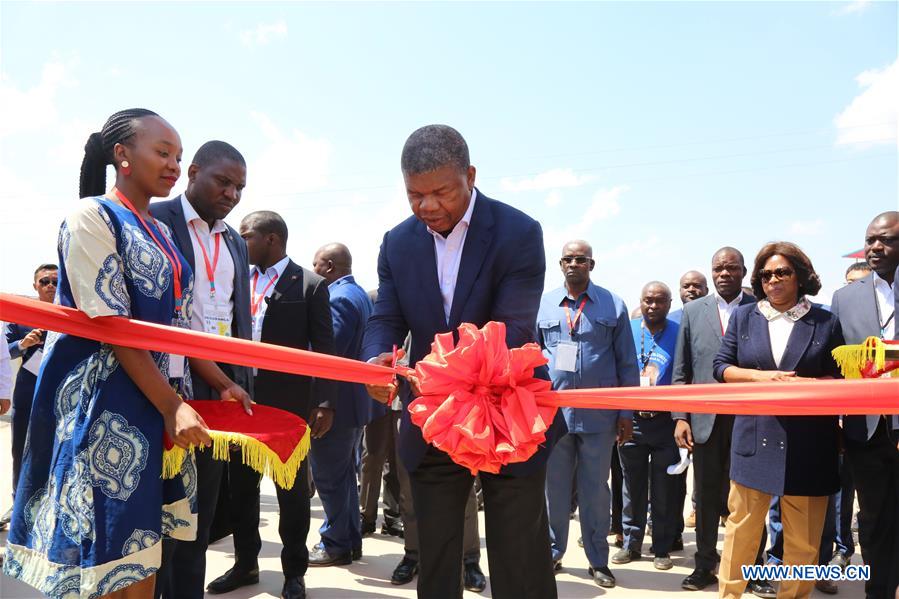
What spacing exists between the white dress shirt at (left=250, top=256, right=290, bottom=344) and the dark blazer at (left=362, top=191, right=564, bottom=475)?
217 centimetres

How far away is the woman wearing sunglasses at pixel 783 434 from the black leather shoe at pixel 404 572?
2212mm

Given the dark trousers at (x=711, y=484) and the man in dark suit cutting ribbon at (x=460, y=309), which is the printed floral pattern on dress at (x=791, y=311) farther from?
the man in dark suit cutting ribbon at (x=460, y=309)

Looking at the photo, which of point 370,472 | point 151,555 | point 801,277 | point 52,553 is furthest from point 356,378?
point 370,472

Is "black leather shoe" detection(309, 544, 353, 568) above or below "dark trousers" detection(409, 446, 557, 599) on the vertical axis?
below

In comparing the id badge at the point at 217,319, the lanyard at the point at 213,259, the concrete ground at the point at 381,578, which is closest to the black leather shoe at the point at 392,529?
the concrete ground at the point at 381,578

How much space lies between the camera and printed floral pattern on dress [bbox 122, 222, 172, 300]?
2.54 metres

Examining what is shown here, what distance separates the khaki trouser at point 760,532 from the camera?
415 cm

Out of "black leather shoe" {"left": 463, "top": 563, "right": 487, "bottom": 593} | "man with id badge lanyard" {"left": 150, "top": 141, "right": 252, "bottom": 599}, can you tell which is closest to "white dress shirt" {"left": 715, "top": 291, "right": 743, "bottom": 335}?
"black leather shoe" {"left": 463, "top": 563, "right": 487, "bottom": 593}

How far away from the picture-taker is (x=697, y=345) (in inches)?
224

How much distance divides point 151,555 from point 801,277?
13.2 feet

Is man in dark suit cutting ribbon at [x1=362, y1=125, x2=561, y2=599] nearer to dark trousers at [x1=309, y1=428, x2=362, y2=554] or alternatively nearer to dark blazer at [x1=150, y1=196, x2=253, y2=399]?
dark blazer at [x1=150, y1=196, x2=253, y2=399]

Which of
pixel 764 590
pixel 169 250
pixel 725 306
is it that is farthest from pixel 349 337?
pixel 764 590

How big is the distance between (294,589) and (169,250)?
2.87 metres

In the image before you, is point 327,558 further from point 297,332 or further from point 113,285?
point 113,285
